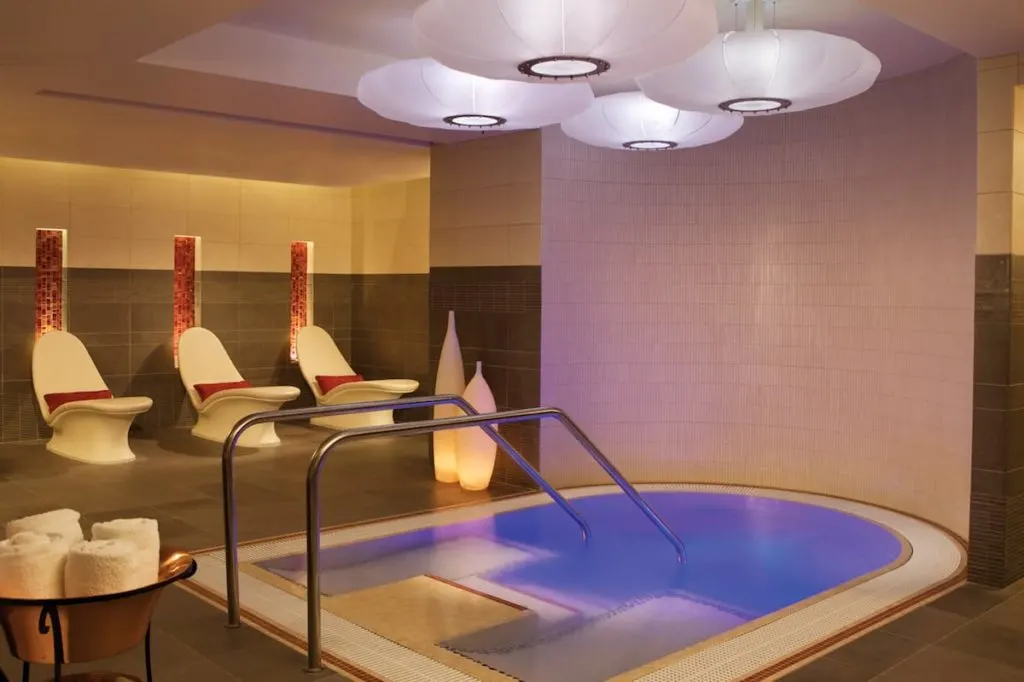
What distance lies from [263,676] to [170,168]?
6.83 m

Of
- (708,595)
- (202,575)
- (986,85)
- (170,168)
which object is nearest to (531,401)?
(708,595)

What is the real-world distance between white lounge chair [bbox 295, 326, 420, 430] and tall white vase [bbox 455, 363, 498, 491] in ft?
8.58

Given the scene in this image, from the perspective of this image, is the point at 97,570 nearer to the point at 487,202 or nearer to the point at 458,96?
the point at 458,96

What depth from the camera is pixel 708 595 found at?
4.96 m

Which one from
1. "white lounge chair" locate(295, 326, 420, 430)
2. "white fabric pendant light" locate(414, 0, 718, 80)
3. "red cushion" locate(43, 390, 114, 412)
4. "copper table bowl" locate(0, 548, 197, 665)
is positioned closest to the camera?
"copper table bowl" locate(0, 548, 197, 665)

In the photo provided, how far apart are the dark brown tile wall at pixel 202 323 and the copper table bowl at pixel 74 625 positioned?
716 cm

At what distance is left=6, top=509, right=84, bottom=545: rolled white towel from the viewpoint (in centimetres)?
304

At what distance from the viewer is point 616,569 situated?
5.41 m

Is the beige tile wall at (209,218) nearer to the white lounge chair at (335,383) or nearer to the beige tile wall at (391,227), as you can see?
the beige tile wall at (391,227)

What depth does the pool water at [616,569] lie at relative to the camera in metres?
4.15

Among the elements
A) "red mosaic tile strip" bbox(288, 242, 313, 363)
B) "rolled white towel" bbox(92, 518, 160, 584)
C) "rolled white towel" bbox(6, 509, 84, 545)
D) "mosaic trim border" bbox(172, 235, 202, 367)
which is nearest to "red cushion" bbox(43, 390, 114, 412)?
"mosaic trim border" bbox(172, 235, 202, 367)

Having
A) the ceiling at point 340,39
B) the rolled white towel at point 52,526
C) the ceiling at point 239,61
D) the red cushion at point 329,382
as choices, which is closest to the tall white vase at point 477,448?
the ceiling at point 239,61

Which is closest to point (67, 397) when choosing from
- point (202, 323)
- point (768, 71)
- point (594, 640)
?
point (202, 323)

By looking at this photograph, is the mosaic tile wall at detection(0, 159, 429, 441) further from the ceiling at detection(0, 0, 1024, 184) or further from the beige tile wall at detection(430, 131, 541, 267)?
the beige tile wall at detection(430, 131, 541, 267)
